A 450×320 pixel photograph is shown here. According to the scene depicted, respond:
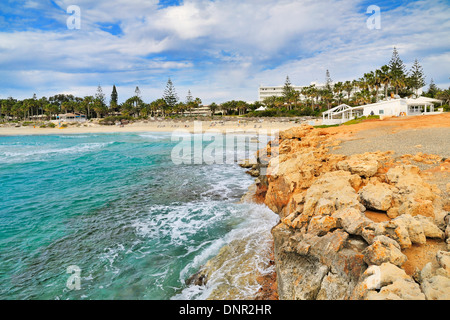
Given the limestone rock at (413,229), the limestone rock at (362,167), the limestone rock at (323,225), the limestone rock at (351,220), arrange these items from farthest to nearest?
the limestone rock at (362,167) < the limestone rock at (323,225) < the limestone rock at (351,220) < the limestone rock at (413,229)

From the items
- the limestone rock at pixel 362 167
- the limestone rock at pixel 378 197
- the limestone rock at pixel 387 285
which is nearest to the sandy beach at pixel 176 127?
the limestone rock at pixel 362 167

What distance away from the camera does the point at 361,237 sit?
12.8 ft

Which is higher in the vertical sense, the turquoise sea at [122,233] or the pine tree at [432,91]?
the pine tree at [432,91]

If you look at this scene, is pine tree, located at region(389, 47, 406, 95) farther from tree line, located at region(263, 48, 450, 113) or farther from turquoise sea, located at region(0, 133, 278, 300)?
turquoise sea, located at region(0, 133, 278, 300)

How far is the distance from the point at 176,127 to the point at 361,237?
6940 centimetres

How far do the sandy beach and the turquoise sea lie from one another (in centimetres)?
3883

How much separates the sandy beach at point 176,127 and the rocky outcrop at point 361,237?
4367 centimetres

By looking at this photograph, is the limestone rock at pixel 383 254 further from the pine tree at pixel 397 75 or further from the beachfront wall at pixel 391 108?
the pine tree at pixel 397 75

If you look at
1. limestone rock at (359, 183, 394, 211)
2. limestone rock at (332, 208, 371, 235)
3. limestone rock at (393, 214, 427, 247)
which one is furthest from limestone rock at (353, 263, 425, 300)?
limestone rock at (359, 183, 394, 211)

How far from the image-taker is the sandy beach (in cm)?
5712

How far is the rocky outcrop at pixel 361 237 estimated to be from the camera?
286cm

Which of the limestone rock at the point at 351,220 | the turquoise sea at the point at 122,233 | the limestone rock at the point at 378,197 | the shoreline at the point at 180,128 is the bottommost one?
the turquoise sea at the point at 122,233
